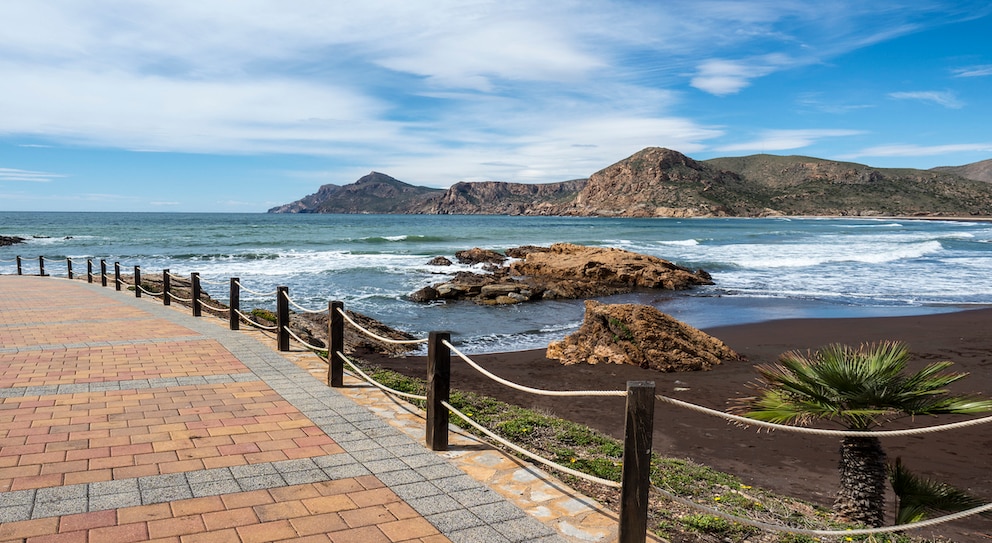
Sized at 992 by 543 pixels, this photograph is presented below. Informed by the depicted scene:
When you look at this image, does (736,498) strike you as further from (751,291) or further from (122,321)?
(751,291)

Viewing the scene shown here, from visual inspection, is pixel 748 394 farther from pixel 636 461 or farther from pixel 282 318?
pixel 282 318

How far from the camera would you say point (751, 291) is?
Answer: 80.1 ft

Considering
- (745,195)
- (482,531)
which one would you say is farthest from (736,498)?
(745,195)

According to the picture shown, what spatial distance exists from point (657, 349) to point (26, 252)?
5331 centimetres

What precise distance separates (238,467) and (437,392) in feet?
5.37

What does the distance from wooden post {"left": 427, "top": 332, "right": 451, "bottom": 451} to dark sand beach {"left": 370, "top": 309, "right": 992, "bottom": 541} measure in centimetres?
294

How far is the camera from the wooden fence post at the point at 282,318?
9.22 meters

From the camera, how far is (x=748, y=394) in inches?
377

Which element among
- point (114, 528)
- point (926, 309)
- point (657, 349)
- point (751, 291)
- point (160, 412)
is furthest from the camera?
point (751, 291)

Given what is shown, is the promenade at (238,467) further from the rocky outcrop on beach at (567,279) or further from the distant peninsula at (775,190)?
the distant peninsula at (775,190)

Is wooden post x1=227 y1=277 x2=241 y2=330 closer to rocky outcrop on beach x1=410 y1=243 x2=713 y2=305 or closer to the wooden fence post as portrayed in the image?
the wooden fence post

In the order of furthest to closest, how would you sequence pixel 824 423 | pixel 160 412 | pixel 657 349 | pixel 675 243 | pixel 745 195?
pixel 745 195 < pixel 675 243 < pixel 657 349 < pixel 824 423 < pixel 160 412

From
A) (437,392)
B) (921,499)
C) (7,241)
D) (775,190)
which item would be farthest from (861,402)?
(775,190)

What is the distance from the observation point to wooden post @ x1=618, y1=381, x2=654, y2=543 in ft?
11.2
